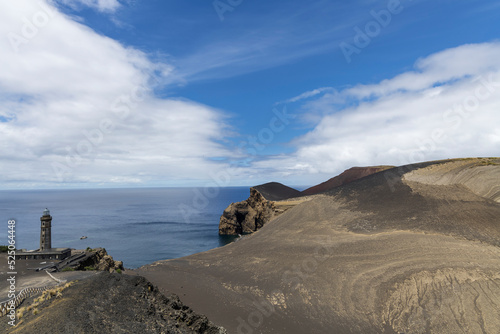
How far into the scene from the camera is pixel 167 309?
1811 centimetres

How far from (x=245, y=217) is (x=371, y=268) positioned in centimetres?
5350

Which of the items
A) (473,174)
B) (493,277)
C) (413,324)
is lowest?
(413,324)

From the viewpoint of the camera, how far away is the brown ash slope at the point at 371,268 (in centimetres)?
2302

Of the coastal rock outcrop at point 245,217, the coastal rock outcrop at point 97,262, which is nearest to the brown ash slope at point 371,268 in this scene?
the coastal rock outcrop at point 97,262

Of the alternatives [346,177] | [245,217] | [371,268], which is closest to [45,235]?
[371,268]

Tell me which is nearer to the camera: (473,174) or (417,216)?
(417,216)

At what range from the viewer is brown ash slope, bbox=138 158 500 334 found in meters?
23.0

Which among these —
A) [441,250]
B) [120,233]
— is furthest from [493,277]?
[120,233]

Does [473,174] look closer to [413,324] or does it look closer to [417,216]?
[417,216]

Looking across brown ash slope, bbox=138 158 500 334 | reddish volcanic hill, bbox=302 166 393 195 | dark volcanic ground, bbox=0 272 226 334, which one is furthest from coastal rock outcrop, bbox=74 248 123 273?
reddish volcanic hill, bbox=302 166 393 195

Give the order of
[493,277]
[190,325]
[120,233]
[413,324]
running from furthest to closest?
[120,233]
[493,277]
[413,324]
[190,325]

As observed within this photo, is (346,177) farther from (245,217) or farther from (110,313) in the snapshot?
(110,313)

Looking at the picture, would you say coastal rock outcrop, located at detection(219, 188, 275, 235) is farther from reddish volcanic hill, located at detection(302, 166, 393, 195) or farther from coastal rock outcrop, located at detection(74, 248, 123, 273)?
coastal rock outcrop, located at detection(74, 248, 123, 273)

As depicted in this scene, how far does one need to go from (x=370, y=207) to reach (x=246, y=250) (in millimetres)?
22816
